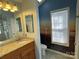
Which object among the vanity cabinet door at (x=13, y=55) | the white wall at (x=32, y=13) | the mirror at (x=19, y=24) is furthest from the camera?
the mirror at (x=19, y=24)

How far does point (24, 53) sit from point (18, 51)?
275mm

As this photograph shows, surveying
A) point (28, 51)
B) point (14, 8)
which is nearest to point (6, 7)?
point (14, 8)

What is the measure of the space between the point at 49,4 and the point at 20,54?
255 centimetres

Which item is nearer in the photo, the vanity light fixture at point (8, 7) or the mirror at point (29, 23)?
the vanity light fixture at point (8, 7)

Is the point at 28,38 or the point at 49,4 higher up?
the point at 49,4

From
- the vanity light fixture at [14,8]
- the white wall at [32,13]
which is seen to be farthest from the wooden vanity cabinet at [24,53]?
the vanity light fixture at [14,8]

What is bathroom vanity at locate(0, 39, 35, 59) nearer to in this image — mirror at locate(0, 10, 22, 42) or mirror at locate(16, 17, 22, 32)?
mirror at locate(0, 10, 22, 42)

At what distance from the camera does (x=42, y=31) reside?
394 centimetres

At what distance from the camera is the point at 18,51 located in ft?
5.70

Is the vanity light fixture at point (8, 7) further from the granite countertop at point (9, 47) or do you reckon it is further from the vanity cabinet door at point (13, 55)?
the vanity cabinet door at point (13, 55)

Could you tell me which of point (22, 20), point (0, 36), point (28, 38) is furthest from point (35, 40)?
point (0, 36)

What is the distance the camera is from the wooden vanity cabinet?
155 centimetres

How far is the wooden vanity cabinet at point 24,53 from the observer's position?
5.10ft

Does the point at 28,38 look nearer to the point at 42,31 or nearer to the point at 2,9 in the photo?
the point at 2,9
